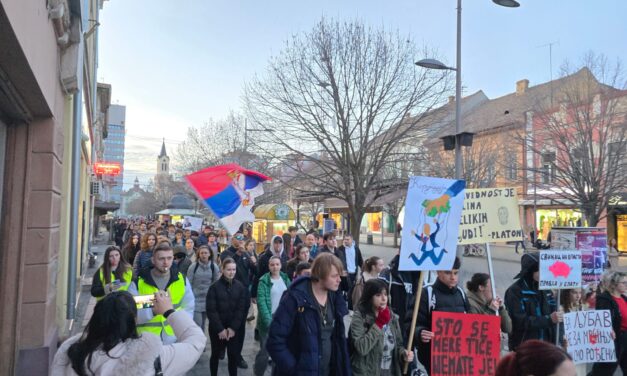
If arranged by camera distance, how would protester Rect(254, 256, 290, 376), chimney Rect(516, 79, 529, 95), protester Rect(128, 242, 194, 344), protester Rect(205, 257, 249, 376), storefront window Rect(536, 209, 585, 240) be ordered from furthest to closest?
chimney Rect(516, 79, 529, 95) < storefront window Rect(536, 209, 585, 240) < protester Rect(254, 256, 290, 376) < protester Rect(205, 257, 249, 376) < protester Rect(128, 242, 194, 344)

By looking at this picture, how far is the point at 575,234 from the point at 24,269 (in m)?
11.6

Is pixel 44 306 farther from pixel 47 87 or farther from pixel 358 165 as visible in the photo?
pixel 358 165

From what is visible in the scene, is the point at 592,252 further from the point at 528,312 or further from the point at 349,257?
the point at 528,312

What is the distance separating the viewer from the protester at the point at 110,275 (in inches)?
232

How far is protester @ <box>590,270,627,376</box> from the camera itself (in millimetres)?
5367

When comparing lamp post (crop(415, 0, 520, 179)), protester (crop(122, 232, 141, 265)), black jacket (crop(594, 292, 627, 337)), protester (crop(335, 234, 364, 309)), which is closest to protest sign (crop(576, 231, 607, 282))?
lamp post (crop(415, 0, 520, 179))

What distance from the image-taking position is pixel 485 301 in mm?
4840

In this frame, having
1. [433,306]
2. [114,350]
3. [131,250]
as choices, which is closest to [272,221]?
[131,250]

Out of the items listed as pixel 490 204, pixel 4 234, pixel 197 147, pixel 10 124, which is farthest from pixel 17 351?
pixel 197 147

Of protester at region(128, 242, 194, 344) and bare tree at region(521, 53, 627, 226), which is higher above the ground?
bare tree at region(521, 53, 627, 226)

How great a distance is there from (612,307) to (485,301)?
1.80m

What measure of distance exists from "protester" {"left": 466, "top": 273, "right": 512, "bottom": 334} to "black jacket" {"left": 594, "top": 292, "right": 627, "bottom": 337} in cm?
147

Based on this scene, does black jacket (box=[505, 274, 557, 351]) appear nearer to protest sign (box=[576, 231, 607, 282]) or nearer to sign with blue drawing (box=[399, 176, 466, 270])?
sign with blue drawing (box=[399, 176, 466, 270])

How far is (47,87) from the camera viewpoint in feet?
14.8
